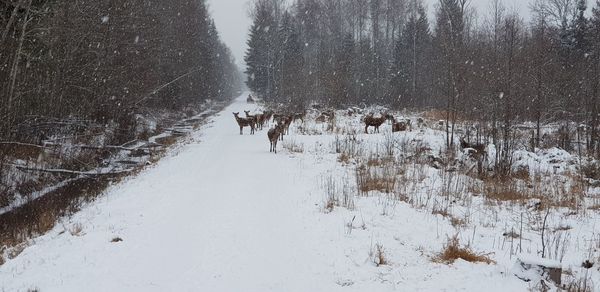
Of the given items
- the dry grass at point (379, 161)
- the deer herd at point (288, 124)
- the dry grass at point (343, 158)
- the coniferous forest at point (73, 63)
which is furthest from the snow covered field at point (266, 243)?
the coniferous forest at point (73, 63)

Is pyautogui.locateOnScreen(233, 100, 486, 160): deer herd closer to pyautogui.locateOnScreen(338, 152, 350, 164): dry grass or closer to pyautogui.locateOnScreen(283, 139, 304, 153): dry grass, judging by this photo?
pyautogui.locateOnScreen(283, 139, 304, 153): dry grass

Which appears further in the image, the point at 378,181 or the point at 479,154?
the point at 479,154

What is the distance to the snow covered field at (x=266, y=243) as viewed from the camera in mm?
4684

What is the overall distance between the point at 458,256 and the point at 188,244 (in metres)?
3.63

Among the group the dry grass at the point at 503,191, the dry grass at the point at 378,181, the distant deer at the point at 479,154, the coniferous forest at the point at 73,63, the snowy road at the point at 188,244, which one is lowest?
the snowy road at the point at 188,244

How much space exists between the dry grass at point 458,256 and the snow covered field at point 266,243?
0.45ft

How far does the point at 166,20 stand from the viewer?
1257 inches

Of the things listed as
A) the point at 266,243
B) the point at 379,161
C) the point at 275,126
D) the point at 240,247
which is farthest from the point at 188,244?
the point at 275,126

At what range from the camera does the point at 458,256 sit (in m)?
5.20

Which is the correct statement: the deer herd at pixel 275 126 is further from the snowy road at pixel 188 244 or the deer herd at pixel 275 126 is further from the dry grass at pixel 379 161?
the snowy road at pixel 188 244

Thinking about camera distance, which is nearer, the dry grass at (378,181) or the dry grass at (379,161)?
the dry grass at (378,181)

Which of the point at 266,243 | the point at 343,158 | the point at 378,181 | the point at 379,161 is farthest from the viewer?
the point at 343,158

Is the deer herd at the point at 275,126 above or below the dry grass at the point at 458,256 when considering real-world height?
above

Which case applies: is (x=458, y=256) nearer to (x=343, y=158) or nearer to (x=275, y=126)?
(x=343, y=158)
